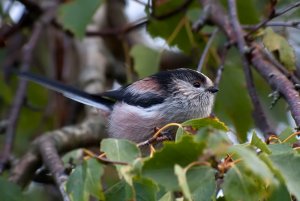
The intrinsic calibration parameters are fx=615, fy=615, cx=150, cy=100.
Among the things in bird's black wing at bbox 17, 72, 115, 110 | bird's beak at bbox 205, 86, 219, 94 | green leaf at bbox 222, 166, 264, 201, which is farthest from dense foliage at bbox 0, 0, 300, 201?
bird's black wing at bbox 17, 72, 115, 110

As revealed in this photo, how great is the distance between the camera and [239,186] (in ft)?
5.55

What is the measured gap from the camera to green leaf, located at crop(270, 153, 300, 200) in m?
1.71

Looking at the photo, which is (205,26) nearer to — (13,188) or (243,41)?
(243,41)

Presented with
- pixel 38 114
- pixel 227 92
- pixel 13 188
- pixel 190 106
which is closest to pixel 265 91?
pixel 227 92

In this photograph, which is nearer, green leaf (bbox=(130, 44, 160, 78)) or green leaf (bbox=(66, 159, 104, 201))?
green leaf (bbox=(66, 159, 104, 201))

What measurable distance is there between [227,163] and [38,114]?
124 inches

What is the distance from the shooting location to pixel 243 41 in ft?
10.3

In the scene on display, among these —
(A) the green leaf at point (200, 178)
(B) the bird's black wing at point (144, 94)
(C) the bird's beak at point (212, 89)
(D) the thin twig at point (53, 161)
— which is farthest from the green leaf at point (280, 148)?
(C) the bird's beak at point (212, 89)

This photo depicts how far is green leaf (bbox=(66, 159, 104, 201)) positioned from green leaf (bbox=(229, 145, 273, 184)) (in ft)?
1.34

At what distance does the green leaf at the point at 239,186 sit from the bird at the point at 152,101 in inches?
63.0

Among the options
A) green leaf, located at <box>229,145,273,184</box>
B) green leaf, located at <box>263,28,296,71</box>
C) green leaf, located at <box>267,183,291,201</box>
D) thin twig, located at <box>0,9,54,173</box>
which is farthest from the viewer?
thin twig, located at <box>0,9,54,173</box>

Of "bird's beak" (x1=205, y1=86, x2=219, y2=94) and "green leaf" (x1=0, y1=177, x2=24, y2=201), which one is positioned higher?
"bird's beak" (x1=205, y1=86, x2=219, y2=94)

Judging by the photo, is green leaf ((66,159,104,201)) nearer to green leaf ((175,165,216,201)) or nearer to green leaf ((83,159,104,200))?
green leaf ((83,159,104,200))

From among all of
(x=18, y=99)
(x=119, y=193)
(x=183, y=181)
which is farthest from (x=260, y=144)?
(x=18, y=99)
